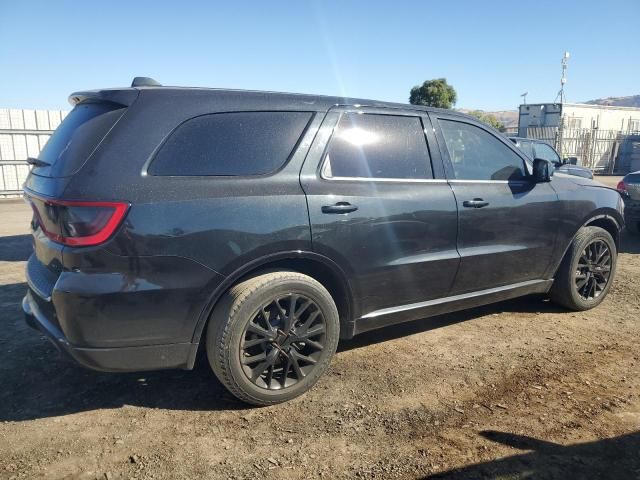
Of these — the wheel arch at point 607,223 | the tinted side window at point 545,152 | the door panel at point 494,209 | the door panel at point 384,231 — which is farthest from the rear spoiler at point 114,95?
the tinted side window at point 545,152

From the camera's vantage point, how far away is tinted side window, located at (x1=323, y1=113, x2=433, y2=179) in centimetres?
316

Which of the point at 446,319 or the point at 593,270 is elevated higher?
the point at 593,270

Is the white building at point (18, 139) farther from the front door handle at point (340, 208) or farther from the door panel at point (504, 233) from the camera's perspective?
the door panel at point (504, 233)

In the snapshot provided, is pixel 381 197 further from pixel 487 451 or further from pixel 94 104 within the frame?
pixel 94 104

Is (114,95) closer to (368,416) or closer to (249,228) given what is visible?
(249,228)

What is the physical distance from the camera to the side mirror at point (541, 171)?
157 inches

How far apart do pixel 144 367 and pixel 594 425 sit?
255cm

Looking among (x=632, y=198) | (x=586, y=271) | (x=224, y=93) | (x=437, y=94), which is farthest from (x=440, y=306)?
(x=437, y=94)

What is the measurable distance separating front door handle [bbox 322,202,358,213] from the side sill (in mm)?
766

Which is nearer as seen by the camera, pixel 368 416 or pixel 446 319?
pixel 368 416

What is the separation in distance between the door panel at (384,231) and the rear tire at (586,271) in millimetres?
1484

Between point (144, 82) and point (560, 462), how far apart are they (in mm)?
3138

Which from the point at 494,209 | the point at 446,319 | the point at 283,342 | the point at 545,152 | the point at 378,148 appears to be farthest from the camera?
the point at 545,152

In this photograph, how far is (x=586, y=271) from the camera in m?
4.54
